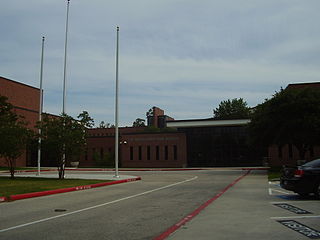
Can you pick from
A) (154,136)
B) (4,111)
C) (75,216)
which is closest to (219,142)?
(154,136)

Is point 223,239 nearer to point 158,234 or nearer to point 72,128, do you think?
point 158,234

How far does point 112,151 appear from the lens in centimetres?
6225

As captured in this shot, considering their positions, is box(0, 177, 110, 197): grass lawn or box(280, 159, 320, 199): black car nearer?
box(280, 159, 320, 199): black car

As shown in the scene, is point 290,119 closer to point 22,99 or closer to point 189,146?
point 189,146

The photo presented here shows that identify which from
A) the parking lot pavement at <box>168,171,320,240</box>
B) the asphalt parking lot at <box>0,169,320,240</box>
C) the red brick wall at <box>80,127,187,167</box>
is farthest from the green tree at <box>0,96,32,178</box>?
the red brick wall at <box>80,127,187,167</box>

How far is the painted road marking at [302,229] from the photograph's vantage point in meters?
7.05

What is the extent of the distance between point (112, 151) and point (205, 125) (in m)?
17.1

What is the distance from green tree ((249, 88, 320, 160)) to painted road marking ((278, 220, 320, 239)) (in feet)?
75.4

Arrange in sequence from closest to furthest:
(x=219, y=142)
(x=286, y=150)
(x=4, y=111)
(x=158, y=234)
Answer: (x=158, y=234) < (x=4, y=111) < (x=286, y=150) < (x=219, y=142)

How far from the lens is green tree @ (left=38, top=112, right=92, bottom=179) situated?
86.6 feet

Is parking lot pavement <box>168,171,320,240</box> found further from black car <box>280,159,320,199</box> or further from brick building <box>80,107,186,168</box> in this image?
brick building <box>80,107,186,168</box>

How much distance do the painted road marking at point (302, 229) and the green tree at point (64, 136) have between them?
20.2m

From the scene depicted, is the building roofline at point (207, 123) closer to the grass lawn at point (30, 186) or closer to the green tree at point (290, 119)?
the green tree at point (290, 119)

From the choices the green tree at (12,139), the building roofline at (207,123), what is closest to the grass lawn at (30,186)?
the green tree at (12,139)
